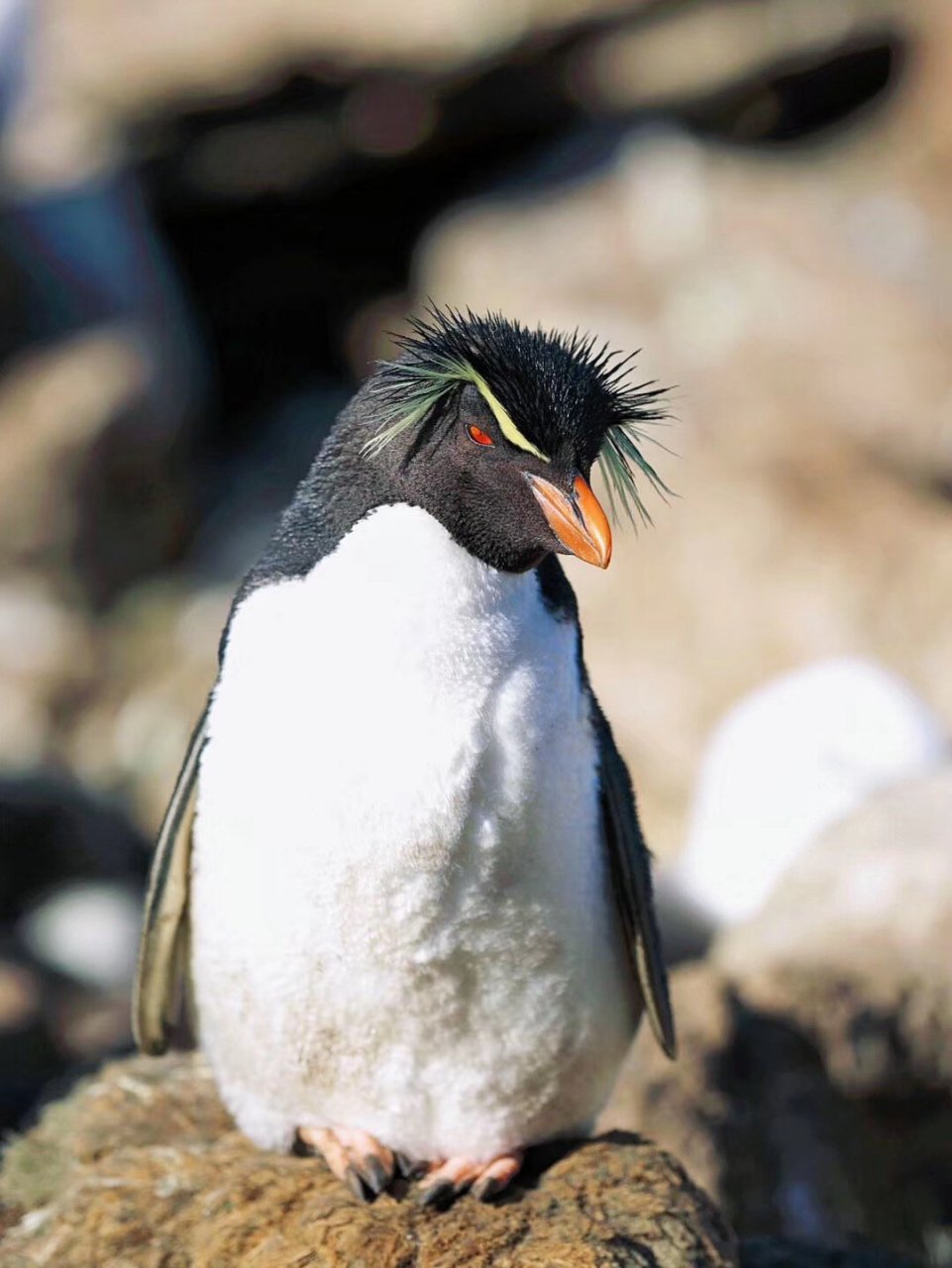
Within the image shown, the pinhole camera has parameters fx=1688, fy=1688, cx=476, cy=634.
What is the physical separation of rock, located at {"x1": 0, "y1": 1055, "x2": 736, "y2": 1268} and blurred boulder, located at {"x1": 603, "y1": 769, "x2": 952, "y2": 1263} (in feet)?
4.16

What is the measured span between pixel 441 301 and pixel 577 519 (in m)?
9.71

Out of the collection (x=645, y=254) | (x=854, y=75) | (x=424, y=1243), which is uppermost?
(x=854, y=75)

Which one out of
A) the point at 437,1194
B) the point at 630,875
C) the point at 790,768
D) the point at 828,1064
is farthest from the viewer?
the point at 790,768

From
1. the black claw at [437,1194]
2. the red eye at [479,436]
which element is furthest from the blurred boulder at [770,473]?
the red eye at [479,436]

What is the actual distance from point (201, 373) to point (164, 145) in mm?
1646

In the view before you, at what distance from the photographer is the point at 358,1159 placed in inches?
129

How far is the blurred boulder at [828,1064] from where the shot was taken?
472 centimetres

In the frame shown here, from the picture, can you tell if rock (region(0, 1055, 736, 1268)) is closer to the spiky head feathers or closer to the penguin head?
the penguin head

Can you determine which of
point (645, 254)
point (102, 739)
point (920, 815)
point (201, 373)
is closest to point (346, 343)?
point (201, 373)

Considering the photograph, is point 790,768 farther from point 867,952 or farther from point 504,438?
point 504,438

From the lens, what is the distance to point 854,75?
478 inches

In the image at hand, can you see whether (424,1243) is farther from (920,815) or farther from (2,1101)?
(920,815)

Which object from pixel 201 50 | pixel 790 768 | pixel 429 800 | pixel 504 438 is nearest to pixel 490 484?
pixel 504 438

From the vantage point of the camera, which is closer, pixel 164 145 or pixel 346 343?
pixel 164 145
